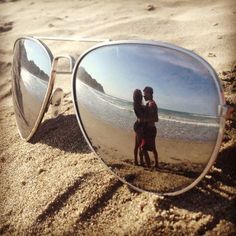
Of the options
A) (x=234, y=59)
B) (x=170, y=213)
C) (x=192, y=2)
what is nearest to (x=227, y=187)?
(x=170, y=213)

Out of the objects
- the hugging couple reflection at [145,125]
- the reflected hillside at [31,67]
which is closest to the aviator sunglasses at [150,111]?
the hugging couple reflection at [145,125]

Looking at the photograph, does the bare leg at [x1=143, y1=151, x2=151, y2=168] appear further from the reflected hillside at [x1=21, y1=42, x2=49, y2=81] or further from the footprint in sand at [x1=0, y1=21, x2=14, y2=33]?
the footprint in sand at [x1=0, y1=21, x2=14, y2=33]

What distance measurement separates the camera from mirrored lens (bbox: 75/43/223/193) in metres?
1.06

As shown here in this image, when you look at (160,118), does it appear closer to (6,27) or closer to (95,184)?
(95,184)

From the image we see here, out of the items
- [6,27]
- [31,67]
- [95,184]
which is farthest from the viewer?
[6,27]

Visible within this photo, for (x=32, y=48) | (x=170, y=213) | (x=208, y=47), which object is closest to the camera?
(x=170, y=213)

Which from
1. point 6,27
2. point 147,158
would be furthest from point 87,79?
point 6,27

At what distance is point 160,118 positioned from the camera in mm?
1140

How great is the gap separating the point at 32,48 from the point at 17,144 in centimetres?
46

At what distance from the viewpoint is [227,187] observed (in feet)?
3.84

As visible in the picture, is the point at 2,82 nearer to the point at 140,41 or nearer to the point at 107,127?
the point at 107,127

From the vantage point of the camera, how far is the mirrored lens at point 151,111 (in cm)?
106

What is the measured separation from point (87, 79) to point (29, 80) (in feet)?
1.53

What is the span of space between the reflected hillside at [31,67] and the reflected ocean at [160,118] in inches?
11.2
